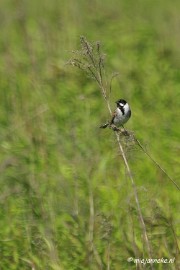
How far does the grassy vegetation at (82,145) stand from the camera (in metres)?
4.30

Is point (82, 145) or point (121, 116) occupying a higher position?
point (82, 145)

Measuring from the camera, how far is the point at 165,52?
23.7 ft

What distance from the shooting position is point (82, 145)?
525 centimetres

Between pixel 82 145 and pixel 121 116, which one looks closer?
pixel 121 116

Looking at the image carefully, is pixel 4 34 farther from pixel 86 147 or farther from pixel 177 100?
pixel 86 147

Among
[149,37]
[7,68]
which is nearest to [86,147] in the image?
[7,68]

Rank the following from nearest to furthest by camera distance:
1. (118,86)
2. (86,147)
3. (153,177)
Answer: (153,177)
(86,147)
(118,86)

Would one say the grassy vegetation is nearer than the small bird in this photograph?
Yes

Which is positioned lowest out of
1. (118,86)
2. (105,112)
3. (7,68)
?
(105,112)

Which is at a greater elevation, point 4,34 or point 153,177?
point 4,34

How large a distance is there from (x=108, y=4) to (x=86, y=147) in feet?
13.7

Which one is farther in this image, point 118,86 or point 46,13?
point 46,13

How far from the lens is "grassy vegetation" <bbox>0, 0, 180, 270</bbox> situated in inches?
169

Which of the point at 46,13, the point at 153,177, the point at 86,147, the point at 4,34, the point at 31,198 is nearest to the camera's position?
the point at 31,198
